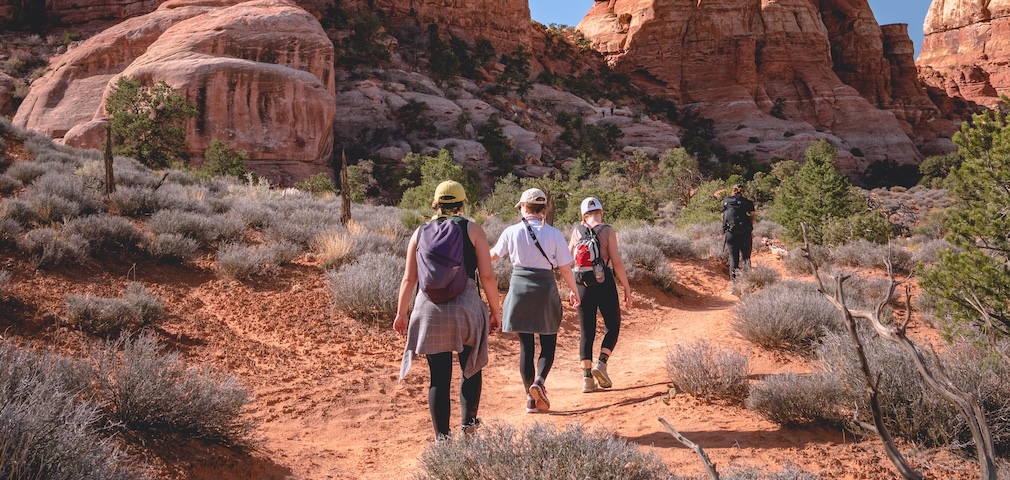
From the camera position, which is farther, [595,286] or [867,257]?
[867,257]

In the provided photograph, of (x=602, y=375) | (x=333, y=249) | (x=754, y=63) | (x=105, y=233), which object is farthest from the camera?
(x=754, y=63)

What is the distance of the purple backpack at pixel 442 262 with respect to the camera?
326cm

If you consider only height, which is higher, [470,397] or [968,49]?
[968,49]

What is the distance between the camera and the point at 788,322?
5824 mm

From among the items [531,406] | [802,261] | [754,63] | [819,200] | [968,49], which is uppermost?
→ [968,49]

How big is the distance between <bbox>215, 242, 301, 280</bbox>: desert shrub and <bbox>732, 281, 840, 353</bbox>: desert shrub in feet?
20.7

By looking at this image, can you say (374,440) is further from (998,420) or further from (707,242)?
(707,242)

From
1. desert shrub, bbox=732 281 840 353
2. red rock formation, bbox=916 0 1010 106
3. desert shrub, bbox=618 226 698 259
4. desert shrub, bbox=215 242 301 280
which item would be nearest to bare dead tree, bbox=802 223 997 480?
desert shrub, bbox=732 281 840 353

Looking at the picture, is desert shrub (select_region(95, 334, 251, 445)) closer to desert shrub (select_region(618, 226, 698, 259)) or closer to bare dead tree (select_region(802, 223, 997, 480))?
bare dead tree (select_region(802, 223, 997, 480))

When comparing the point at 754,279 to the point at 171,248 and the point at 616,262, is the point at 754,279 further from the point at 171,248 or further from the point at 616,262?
the point at 171,248

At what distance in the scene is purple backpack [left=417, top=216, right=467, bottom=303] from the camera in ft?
10.7

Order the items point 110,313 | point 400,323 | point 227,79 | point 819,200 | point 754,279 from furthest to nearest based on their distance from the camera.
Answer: point 227,79 → point 819,200 → point 754,279 → point 110,313 → point 400,323

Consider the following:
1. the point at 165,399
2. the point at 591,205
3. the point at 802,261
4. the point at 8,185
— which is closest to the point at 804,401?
the point at 591,205

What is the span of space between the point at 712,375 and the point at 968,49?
91.8 m
